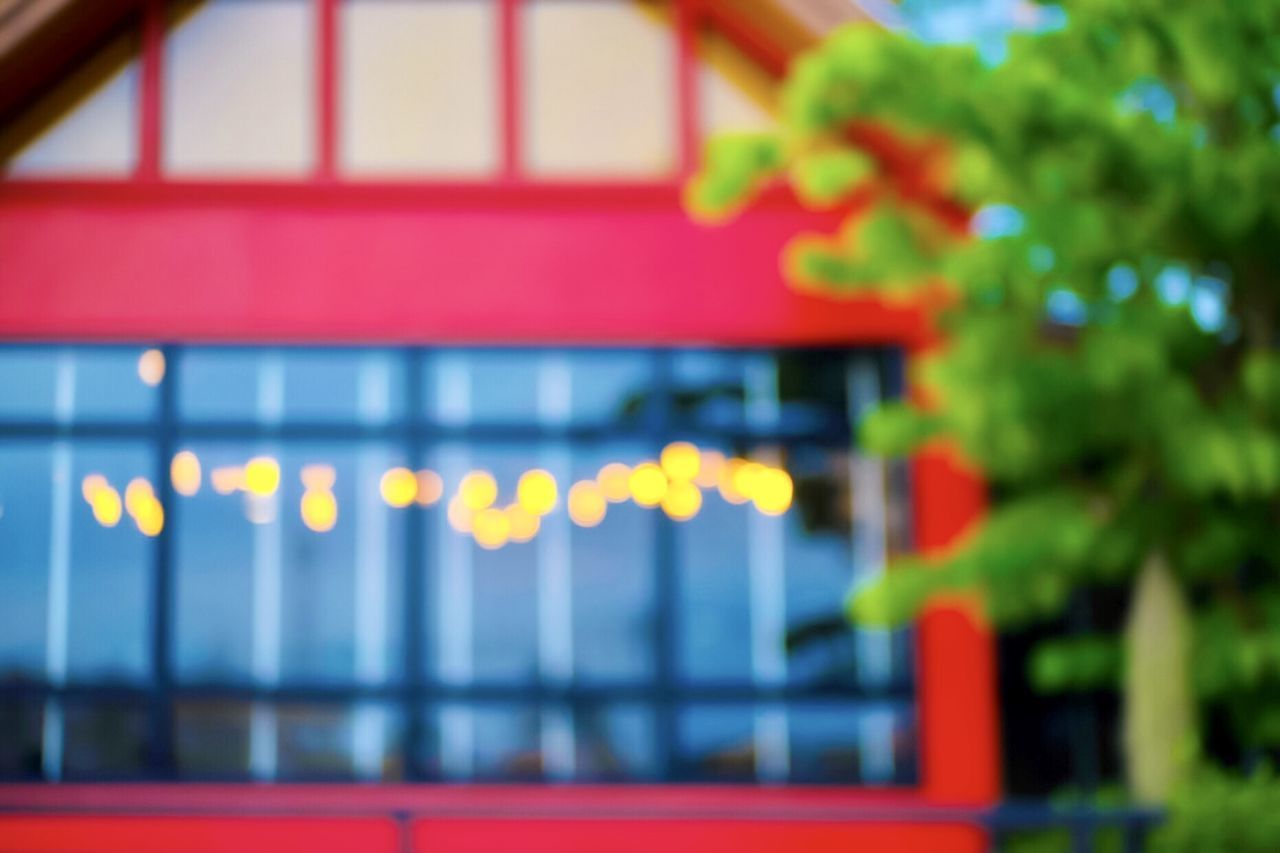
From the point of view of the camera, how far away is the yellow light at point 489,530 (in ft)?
28.0

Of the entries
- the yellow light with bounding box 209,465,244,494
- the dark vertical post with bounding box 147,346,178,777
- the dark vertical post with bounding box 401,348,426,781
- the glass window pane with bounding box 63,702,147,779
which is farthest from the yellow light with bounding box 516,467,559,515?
the glass window pane with bounding box 63,702,147,779

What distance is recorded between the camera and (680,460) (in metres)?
8.59

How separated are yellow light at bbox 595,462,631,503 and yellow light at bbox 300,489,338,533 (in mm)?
1417

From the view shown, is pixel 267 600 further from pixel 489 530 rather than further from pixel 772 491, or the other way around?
pixel 772 491

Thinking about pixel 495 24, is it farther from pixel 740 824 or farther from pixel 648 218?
pixel 740 824

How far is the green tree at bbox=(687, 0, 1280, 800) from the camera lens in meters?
6.90

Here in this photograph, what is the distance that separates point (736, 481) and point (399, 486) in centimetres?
180

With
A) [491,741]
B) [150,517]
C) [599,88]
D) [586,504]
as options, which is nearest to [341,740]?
[491,741]

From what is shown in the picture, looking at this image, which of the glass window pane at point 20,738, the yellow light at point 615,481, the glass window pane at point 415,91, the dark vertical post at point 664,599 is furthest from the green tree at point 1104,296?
the glass window pane at point 20,738

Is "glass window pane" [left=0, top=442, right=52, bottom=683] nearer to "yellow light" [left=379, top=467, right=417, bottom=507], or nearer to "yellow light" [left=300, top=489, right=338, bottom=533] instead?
"yellow light" [left=300, top=489, right=338, bottom=533]

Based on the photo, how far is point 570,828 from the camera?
26.5ft

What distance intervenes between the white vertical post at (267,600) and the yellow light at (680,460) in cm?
207

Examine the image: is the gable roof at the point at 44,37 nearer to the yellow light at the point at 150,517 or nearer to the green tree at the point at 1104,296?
the yellow light at the point at 150,517

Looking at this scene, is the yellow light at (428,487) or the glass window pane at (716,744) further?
the yellow light at (428,487)
